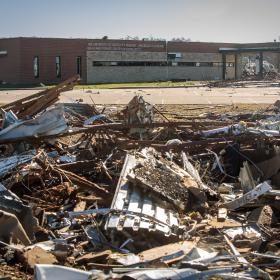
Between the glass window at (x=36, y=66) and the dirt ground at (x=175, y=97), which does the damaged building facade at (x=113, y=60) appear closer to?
the glass window at (x=36, y=66)

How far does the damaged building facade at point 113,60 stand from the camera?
190ft

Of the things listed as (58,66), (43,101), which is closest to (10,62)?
(58,66)

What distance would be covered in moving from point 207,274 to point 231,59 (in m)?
70.1

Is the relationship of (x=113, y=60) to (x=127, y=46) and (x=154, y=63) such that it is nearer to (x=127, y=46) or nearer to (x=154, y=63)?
(x=127, y=46)

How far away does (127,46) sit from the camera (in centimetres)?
6178

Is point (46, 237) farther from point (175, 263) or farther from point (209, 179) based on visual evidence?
point (209, 179)

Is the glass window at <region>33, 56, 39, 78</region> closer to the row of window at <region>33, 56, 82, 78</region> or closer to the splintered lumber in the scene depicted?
the row of window at <region>33, 56, 82, 78</region>

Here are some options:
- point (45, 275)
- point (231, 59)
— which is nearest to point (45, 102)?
point (45, 275)

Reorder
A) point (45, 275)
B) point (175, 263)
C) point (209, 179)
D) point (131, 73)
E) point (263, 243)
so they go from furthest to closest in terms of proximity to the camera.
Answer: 1. point (131, 73)
2. point (209, 179)
3. point (263, 243)
4. point (175, 263)
5. point (45, 275)

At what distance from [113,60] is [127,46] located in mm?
2672

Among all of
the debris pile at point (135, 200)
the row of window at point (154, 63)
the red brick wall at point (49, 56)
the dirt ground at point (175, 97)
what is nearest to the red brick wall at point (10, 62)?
the red brick wall at point (49, 56)

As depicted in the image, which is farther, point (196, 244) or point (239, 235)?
point (239, 235)

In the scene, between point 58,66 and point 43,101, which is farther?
point 58,66

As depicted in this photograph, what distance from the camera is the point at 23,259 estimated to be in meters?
5.27
